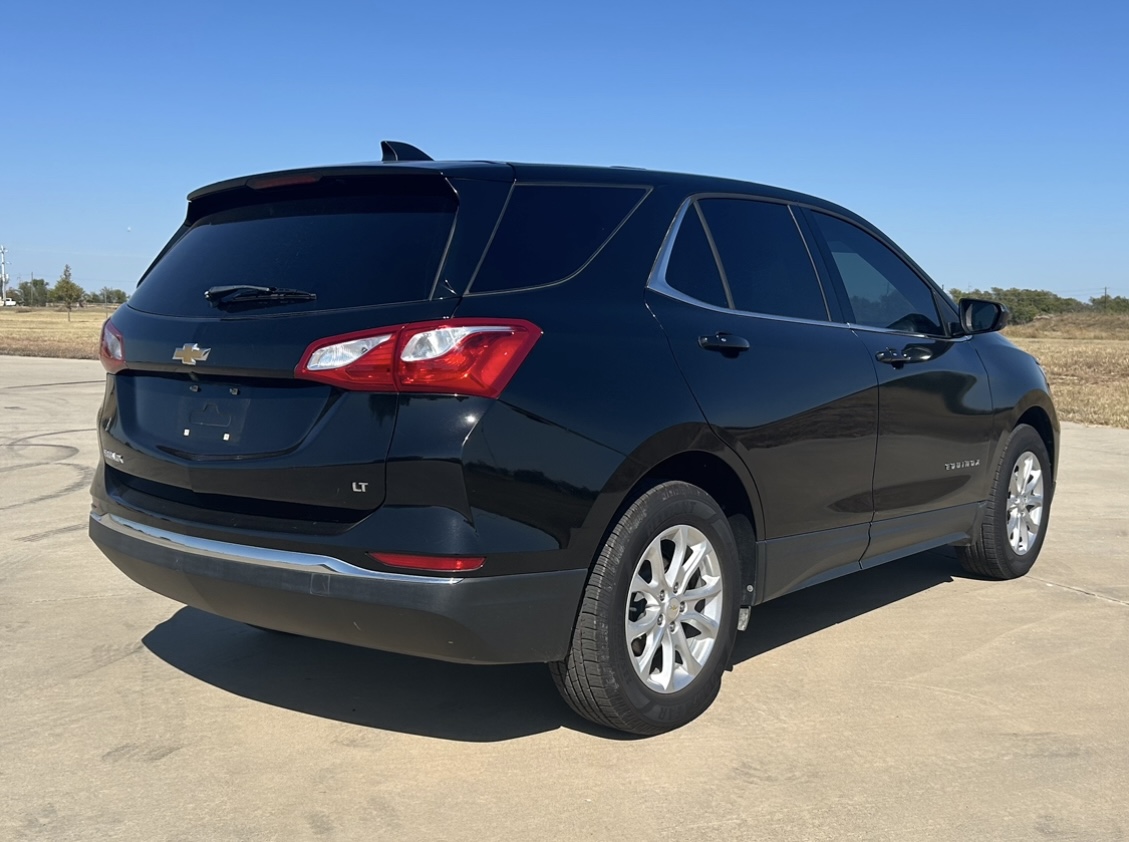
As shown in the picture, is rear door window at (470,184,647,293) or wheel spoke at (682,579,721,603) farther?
wheel spoke at (682,579,721,603)

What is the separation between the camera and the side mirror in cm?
548

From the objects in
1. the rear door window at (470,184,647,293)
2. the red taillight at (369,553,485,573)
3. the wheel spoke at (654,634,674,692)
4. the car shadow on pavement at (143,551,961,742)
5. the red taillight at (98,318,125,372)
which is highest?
the rear door window at (470,184,647,293)

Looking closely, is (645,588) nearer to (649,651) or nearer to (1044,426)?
(649,651)

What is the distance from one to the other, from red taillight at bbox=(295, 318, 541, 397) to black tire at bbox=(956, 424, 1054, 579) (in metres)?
3.38

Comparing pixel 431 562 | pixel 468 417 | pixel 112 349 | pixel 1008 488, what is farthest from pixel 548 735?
pixel 1008 488

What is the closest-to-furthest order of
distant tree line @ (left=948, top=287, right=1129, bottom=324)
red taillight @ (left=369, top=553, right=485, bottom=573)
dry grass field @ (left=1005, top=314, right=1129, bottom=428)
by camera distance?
red taillight @ (left=369, top=553, right=485, bottom=573)
dry grass field @ (left=1005, top=314, right=1129, bottom=428)
distant tree line @ (left=948, top=287, right=1129, bottom=324)

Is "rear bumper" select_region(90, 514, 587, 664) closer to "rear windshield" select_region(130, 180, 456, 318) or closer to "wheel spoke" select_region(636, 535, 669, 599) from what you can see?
"wheel spoke" select_region(636, 535, 669, 599)

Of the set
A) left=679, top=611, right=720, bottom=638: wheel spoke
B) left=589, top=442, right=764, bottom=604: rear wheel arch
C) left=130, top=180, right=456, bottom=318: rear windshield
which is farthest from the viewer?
left=679, top=611, right=720, bottom=638: wheel spoke

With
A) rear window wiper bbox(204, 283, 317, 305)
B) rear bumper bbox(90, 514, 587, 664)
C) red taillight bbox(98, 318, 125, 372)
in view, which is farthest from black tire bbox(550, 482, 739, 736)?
red taillight bbox(98, 318, 125, 372)

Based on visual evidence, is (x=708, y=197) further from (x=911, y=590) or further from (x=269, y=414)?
(x=911, y=590)

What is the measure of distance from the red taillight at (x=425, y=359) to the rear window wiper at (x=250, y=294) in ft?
0.83

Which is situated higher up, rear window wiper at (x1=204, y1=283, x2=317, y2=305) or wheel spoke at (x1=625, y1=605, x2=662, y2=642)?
rear window wiper at (x1=204, y1=283, x2=317, y2=305)

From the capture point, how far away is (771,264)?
439 centimetres

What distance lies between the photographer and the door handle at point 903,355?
4750 millimetres
